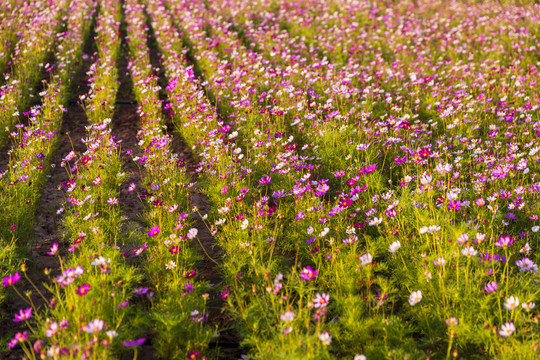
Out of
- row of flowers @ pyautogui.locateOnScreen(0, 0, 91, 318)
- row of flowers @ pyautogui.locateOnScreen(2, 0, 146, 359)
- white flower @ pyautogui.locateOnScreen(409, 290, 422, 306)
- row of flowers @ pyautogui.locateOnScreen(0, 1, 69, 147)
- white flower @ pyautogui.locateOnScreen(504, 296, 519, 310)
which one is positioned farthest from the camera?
row of flowers @ pyautogui.locateOnScreen(0, 1, 69, 147)

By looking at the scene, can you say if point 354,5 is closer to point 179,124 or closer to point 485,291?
point 179,124

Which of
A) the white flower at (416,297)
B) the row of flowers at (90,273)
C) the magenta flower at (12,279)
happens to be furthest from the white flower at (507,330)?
the magenta flower at (12,279)

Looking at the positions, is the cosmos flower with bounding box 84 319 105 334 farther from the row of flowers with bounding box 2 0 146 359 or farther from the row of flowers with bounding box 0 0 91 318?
the row of flowers with bounding box 0 0 91 318

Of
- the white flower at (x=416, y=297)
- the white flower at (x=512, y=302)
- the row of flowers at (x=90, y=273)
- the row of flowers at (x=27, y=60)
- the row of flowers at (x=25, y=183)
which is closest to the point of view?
the row of flowers at (x=90, y=273)

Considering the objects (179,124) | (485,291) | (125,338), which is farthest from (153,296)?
(179,124)

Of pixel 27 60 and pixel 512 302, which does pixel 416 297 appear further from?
pixel 27 60

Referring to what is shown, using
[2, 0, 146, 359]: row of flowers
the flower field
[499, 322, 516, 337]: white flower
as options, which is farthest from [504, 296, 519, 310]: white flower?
[2, 0, 146, 359]: row of flowers

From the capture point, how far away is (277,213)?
14.1ft

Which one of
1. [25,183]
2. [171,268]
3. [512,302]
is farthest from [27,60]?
[512,302]

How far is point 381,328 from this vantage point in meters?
2.85

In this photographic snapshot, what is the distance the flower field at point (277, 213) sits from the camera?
283 centimetres

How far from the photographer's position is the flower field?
2832mm

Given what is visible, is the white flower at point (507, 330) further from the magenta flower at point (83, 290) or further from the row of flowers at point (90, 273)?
the magenta flower at point (83, 290)

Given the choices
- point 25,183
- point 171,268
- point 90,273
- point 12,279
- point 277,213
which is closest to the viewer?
point 12,279
